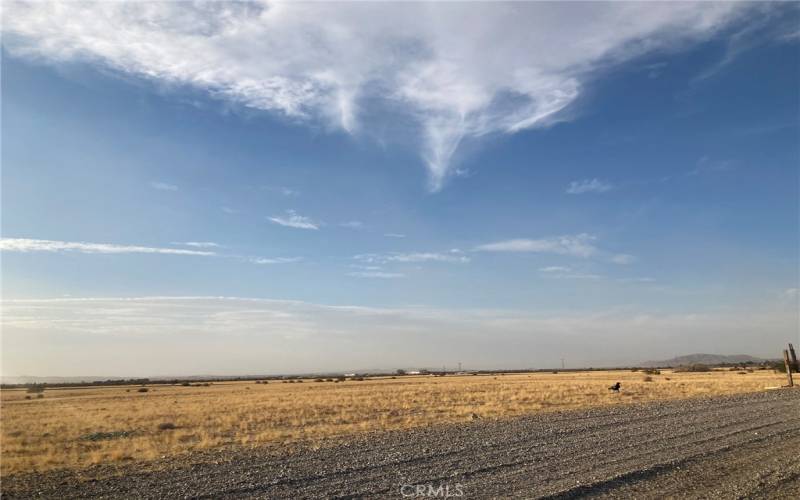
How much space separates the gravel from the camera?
9.38 metres

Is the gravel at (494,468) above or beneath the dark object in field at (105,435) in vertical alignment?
above

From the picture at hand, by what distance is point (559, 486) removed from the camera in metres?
9.33

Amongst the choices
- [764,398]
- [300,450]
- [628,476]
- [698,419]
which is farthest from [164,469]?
[764,398]

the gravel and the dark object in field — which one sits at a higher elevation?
the gravel

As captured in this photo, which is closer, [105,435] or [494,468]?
[494,468]

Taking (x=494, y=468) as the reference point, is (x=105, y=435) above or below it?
below

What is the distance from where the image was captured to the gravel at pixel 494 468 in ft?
30.8

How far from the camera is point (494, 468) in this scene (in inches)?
432

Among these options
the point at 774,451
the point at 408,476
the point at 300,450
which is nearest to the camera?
the point at 408,476

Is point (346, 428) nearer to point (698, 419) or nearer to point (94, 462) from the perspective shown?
point (94, 462)

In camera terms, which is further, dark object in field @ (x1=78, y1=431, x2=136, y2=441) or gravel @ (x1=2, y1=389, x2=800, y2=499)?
dark object in field @ (x1=78, y1=431, x2=136, y2=441)

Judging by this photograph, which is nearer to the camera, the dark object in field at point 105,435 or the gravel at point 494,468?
the gravel at point 494,468

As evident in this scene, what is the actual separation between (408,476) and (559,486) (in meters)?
2.97

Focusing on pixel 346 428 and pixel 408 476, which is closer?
pixel 408 476
